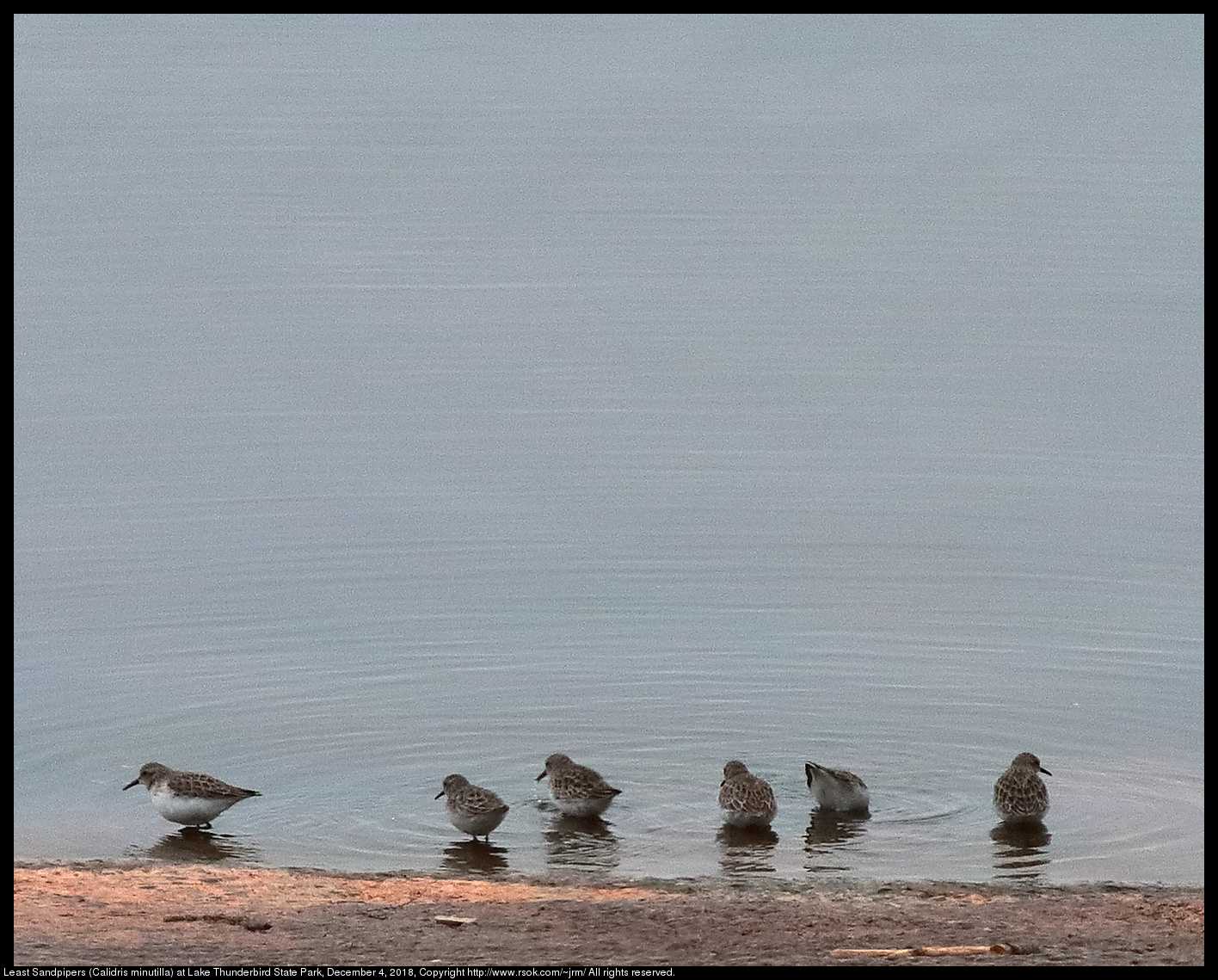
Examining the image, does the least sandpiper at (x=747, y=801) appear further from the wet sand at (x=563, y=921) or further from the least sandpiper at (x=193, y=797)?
the least sandpiper at (x=193, y=797)

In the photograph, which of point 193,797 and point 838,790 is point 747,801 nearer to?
point 838,790

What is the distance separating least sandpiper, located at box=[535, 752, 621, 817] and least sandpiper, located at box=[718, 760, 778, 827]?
663 mm

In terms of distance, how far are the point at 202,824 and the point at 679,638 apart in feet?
15.2

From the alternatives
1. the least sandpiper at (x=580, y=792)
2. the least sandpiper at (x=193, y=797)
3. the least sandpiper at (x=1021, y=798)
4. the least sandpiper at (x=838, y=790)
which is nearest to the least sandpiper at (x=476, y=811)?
the least sandpiper at (x=580, y=792)

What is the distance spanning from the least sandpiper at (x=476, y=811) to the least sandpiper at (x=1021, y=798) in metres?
2.84

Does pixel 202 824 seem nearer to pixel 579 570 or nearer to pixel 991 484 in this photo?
pixel 579 570

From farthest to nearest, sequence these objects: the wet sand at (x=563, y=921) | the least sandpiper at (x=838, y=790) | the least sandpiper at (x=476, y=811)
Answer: the least sandpiper at (x=838, y=790), the least sandpiper at (x=476, y=811), the wet sand at (x=563, y=921)

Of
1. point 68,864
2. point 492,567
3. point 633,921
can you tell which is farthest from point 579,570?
point 633,921

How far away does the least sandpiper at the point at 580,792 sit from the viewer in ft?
45.5

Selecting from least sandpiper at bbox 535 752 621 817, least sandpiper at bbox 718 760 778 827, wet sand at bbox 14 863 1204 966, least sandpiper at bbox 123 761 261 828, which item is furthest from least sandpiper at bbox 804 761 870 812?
least sandpiper at bbox 123 761 261 828

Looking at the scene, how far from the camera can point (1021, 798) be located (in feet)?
45.2

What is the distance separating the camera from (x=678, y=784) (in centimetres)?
1470

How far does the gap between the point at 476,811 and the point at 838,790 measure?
2104 mm

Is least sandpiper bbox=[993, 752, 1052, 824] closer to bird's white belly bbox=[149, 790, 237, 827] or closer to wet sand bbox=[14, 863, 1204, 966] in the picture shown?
wet sand bbox=[14, 863, 1204, 966]
